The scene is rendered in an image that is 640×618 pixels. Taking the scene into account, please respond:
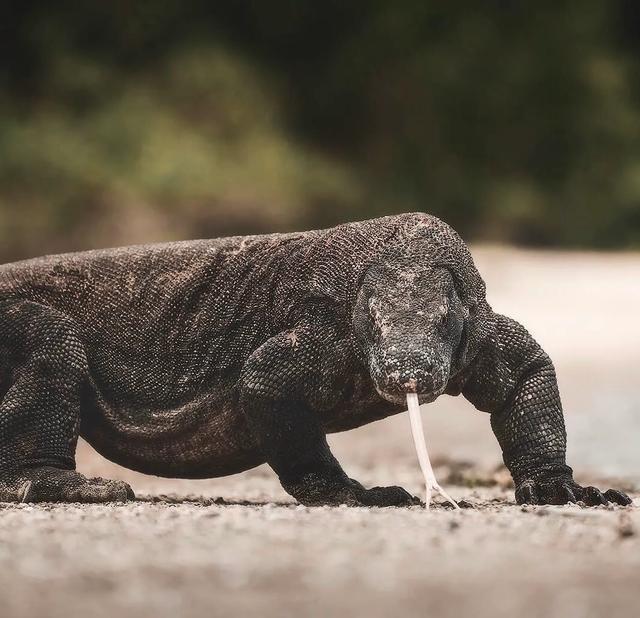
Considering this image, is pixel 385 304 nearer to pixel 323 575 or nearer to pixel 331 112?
pixel 323 575

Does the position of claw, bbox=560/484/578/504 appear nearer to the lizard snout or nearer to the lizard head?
the lizard head

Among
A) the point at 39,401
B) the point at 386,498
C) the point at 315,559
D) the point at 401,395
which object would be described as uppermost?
the point at 39,401

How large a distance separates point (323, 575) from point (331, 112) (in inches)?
842

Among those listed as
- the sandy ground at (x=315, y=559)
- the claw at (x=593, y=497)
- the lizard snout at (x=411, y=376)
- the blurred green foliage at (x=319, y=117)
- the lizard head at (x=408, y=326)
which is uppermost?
the blurred green foliage at (x=319, y=117)

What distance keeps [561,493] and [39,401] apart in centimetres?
240

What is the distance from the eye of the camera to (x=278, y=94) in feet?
76.7

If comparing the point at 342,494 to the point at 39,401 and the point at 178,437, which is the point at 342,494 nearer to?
the point at 178,437

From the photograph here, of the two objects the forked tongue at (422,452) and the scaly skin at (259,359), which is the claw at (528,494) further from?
the forked tongue at (422,452)

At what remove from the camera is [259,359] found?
5.19 m

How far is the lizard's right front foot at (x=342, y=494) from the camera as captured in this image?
16.5 feet

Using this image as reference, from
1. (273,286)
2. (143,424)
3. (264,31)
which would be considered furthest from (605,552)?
(264,31)

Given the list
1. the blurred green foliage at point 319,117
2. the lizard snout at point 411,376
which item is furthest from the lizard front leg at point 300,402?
the blurred green foliage at point 319,117

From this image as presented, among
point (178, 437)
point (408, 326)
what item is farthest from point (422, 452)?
point (178, 437)

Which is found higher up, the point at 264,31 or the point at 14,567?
the point at 264,31
